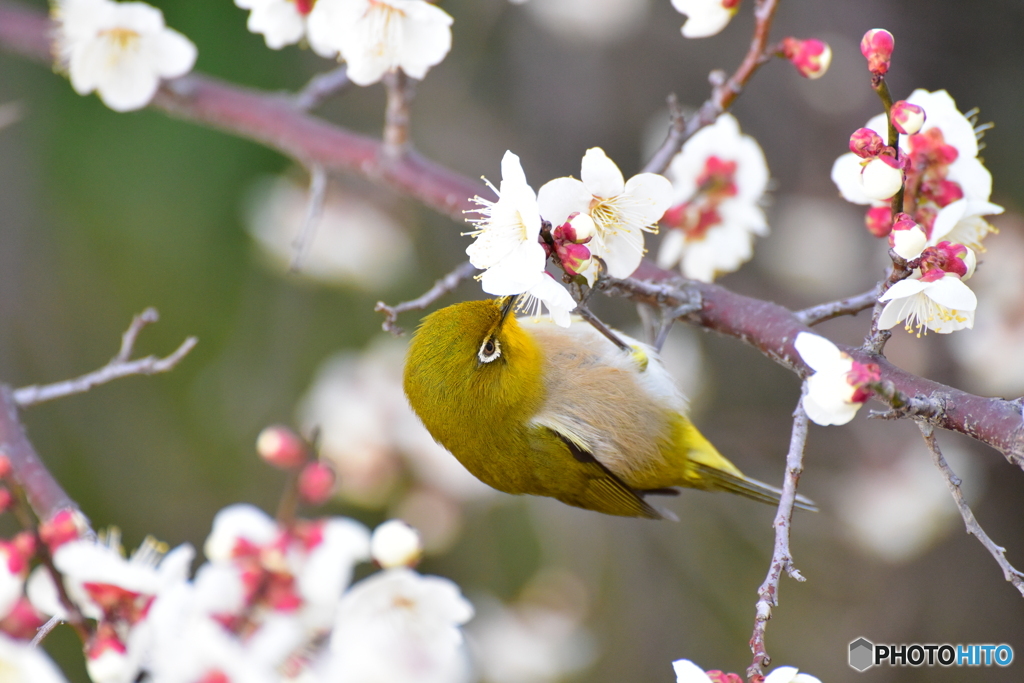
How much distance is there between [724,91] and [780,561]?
103 centimetres

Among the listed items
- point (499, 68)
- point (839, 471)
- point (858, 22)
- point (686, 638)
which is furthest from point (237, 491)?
point (858, 22)

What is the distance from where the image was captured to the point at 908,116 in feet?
4.21

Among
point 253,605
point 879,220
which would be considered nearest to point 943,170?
point 879,220

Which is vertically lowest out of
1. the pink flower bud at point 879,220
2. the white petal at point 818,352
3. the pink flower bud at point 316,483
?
the pink flower bud at point 316,483

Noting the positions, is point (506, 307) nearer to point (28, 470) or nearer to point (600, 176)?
point (600, 176)

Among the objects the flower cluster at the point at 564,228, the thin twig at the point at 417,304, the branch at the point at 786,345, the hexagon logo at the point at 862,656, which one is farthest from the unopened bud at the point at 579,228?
the hexagon logo at the point at 862,656

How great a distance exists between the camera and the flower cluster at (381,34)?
168 centimetres

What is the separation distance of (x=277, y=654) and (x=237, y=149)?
3195mm

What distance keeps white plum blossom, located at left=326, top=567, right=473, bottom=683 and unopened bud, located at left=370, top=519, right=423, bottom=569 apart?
2 centimetres

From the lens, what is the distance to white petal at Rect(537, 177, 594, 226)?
4.55ft

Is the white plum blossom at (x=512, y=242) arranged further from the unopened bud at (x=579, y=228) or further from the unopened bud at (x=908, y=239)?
the unopened bud at (x=908, y=239)

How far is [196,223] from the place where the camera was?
3.73 m

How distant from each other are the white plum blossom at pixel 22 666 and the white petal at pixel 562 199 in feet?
3.04

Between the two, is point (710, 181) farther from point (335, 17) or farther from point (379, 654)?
point (379, 654)
